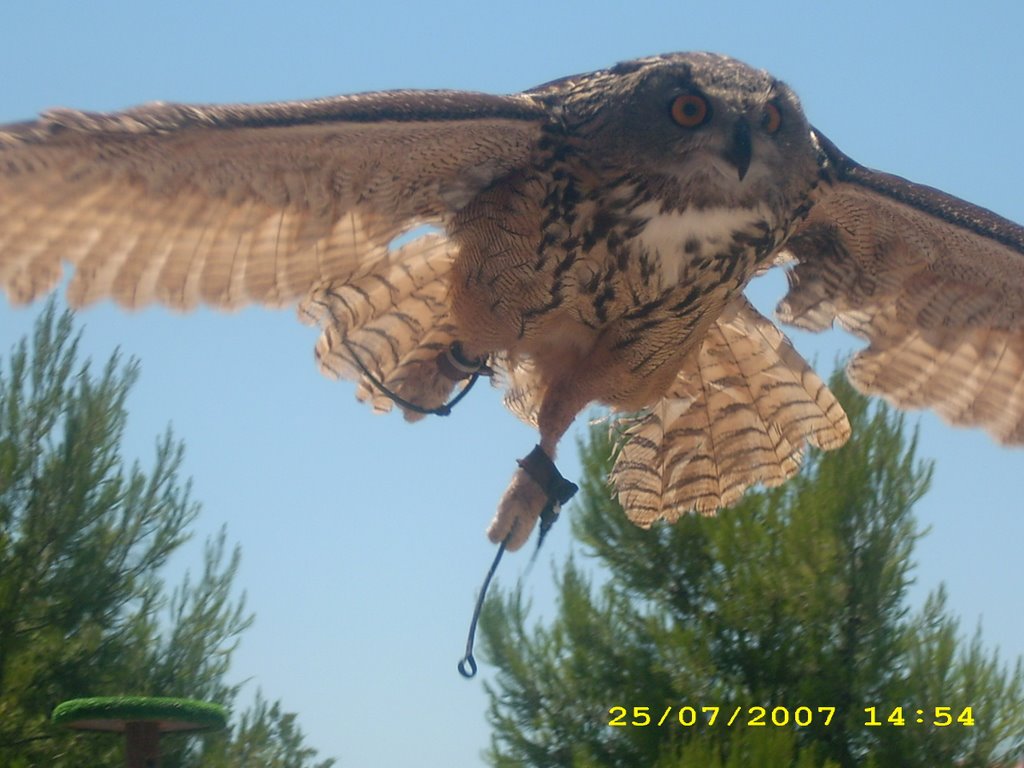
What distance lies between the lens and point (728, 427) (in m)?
3.82

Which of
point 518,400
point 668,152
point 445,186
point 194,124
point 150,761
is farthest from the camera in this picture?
point 150,761

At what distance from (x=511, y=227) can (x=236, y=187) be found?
2.10 ft

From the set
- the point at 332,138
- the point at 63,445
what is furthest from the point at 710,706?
the point at 332,138

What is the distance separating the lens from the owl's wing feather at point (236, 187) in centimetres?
270

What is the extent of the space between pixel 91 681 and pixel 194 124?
4.53 metres

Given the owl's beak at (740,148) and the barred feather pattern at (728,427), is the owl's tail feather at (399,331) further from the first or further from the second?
the owl's beak at (740,148)

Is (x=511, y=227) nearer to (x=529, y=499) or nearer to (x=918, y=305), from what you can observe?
(x=529, y=499)

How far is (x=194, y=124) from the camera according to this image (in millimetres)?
2668

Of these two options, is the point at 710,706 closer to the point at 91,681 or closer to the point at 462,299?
the point at 91,681

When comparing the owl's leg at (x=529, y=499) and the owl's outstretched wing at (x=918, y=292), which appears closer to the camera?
the owl's leg at (x=529, y=499)
